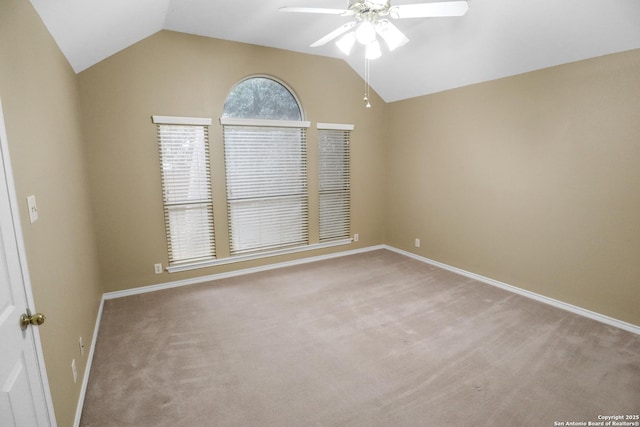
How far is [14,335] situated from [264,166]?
3196 mm

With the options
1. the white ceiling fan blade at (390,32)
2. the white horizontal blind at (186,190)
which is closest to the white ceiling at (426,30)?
the white ceiling fan blade at (390,32)

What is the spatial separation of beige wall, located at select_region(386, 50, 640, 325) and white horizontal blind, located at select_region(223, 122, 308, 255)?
175 cm

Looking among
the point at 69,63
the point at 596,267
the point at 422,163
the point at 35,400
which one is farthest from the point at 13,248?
the point at 422,163

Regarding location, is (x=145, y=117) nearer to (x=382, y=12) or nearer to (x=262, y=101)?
(x=262, y=101)

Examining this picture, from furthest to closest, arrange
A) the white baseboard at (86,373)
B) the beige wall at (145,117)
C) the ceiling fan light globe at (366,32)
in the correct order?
the beige wall at (145,117), the ceiling fan light globe at (366,32), the white baseboard at (86,373)

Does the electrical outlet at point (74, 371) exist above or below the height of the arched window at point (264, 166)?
below

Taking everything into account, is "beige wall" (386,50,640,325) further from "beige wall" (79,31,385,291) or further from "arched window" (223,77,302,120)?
"beige wall" (79,31,385,291)

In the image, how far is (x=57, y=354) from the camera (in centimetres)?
158

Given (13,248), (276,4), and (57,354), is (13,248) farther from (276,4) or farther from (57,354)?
(276,4)

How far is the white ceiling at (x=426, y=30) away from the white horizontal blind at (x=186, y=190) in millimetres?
996

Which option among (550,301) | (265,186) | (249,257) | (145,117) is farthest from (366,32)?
(550,301)

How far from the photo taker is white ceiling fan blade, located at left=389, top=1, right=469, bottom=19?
6.23ft

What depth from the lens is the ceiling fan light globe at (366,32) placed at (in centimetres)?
210

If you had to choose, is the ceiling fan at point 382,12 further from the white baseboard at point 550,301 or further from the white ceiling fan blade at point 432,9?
the white baseboard at point 550,301
